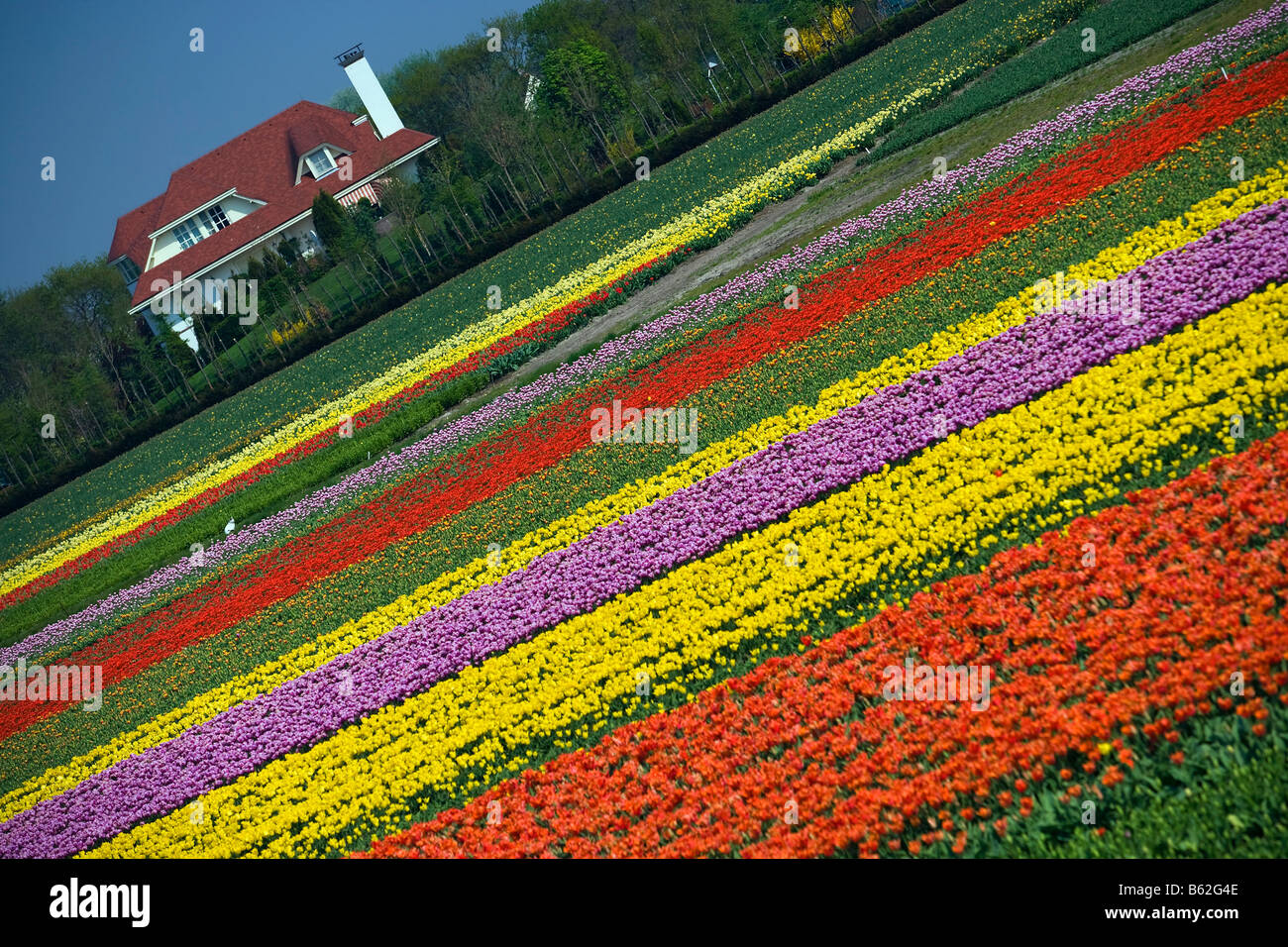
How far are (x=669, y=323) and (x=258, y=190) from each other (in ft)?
211

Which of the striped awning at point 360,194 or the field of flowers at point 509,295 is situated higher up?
the striped awning at point 360,194

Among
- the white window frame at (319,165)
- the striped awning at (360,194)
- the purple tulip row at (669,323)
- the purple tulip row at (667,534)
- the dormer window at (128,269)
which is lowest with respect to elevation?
the purple tulip row at (667,534)

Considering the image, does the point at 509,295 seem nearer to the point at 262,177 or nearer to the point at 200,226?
the point at 262,177

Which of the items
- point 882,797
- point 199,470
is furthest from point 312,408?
point 882,797

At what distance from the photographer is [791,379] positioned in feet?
55.1

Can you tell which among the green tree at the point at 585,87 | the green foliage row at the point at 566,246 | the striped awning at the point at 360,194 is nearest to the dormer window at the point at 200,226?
the striped awning at the point at 360,194

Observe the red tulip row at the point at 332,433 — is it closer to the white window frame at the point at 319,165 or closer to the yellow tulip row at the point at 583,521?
the yellow tulip row at the point at 583,521

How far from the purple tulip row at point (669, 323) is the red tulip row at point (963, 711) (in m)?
15.6

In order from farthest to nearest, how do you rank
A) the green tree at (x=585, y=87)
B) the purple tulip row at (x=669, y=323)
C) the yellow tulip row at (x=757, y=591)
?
the green tree at (x=585, y=87) < the purple tulip row at (x=669, y=323) < the yellow tulip row at (x=757, y=591)

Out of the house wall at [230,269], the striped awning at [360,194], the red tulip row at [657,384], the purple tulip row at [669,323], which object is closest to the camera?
the red tulip row at [657,384]

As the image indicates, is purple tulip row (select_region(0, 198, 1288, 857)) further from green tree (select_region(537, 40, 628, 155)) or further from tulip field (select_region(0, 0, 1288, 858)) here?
green tree (select_region(537, 40, 628, 155))

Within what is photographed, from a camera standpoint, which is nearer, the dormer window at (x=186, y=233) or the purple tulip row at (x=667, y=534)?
the purple tulip row at (x=667, y=534)

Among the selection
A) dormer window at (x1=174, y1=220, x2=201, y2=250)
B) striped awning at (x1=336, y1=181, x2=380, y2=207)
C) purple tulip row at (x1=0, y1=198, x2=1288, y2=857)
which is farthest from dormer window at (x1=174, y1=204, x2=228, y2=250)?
purple tulip row at (x1=0, y1=198, x2=1288, y2=857)

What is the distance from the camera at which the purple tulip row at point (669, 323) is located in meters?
20.9
